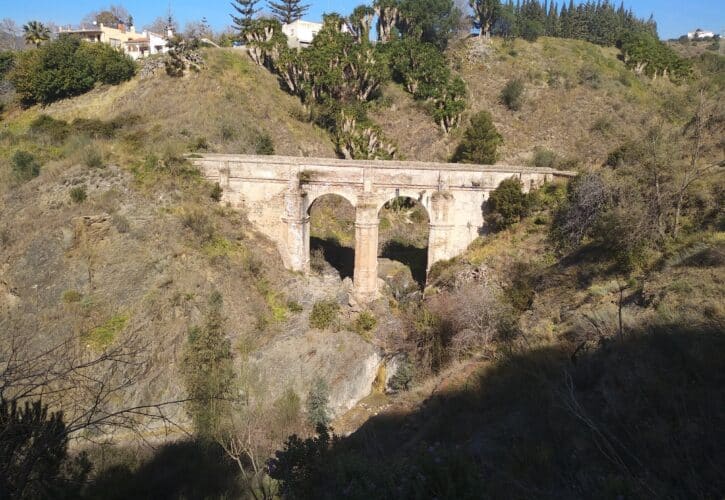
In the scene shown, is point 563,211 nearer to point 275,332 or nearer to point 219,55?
point 275,332

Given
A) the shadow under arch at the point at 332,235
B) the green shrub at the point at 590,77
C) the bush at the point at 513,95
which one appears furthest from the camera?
the green shrub at the point at 590,77

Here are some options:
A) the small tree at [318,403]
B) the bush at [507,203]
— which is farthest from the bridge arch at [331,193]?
the small tree at [318,403]

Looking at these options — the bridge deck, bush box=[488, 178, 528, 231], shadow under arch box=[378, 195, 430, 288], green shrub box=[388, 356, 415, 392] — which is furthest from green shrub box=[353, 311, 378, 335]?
bush box=[488, 178, 528, 231]

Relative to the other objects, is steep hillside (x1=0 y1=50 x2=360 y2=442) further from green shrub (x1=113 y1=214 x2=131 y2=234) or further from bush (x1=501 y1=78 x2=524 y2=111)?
bush (x1=501 y1=78 x2=524 y2=111)

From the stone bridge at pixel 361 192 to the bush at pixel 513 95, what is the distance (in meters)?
19.8

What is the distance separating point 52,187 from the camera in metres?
19.9

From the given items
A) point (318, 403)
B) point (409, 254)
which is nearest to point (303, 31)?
point (409, 254)

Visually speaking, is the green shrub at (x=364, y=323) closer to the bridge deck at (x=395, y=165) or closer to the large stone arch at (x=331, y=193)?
the large stone arch at (x=331, y=193)

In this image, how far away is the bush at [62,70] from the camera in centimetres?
2998

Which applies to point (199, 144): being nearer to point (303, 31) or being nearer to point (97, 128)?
point (97, 128)

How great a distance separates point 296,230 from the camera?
20.8 meters

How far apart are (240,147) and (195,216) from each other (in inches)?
322

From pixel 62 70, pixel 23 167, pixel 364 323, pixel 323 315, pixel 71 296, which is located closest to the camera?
pixel 71 296

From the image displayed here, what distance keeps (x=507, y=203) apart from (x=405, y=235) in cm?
949
